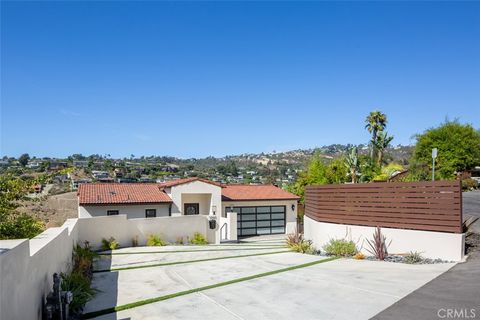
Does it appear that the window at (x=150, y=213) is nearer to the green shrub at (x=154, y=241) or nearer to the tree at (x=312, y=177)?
the green shrub at (x=154, y=241)

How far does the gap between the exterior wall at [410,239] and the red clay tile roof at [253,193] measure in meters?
12.6

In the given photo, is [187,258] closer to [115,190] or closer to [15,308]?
[15,308]

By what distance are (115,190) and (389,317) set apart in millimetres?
21291

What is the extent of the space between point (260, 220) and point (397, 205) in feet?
54.8

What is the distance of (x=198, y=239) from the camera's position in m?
19.4

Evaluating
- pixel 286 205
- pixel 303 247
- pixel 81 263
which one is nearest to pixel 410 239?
pixel 303 247

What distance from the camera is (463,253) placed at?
10.6 metres

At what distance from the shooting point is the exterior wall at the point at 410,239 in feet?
34.8

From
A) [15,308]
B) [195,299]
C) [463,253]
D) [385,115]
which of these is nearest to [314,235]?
[463,253]

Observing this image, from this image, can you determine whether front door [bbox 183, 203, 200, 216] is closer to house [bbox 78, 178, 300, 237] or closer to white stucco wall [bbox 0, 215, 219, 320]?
house [bbox 78, 178, 300, 237]

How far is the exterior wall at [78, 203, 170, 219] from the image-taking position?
22231 millimetres

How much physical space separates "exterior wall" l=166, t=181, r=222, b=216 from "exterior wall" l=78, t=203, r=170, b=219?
684 millimetres

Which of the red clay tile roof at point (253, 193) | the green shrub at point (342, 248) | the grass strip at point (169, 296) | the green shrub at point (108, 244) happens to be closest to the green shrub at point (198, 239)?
the green shrub at point (108, 244)

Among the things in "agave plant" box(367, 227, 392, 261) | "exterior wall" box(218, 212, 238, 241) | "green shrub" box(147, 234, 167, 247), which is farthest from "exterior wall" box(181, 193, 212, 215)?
"agave plant" box(367, 227, 392, 261)
